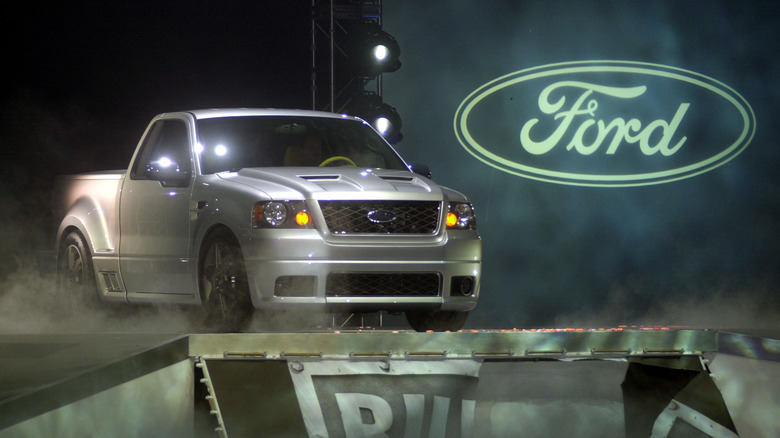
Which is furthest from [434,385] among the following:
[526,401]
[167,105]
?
[167,105]

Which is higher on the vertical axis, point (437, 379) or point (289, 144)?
point (289, 144)

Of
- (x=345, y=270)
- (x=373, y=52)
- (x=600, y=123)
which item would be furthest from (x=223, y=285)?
(x=600, y=123)

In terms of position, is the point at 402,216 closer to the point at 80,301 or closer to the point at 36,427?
the point at 80,301

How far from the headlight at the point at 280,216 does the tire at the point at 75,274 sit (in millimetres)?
2292

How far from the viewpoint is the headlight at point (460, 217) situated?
7152 mm

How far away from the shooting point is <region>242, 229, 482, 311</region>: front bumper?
260 inches

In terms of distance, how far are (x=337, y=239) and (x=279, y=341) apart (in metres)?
1.61

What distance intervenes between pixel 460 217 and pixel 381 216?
2.05ft

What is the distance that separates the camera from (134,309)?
28.5ft

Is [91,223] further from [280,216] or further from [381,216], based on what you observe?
[381,216]

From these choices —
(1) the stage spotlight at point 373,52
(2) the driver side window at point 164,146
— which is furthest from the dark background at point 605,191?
(2) the driver side window at point 164,146

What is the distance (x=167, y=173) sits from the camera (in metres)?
7.37

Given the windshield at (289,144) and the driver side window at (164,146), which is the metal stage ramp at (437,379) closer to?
the windshield at (289,144)

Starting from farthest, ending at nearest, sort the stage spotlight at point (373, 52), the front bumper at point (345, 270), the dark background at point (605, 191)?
the dark background at point (605, 191) → the stage spotlight at point (373, 52) → the front bumper at point (345, 270)
